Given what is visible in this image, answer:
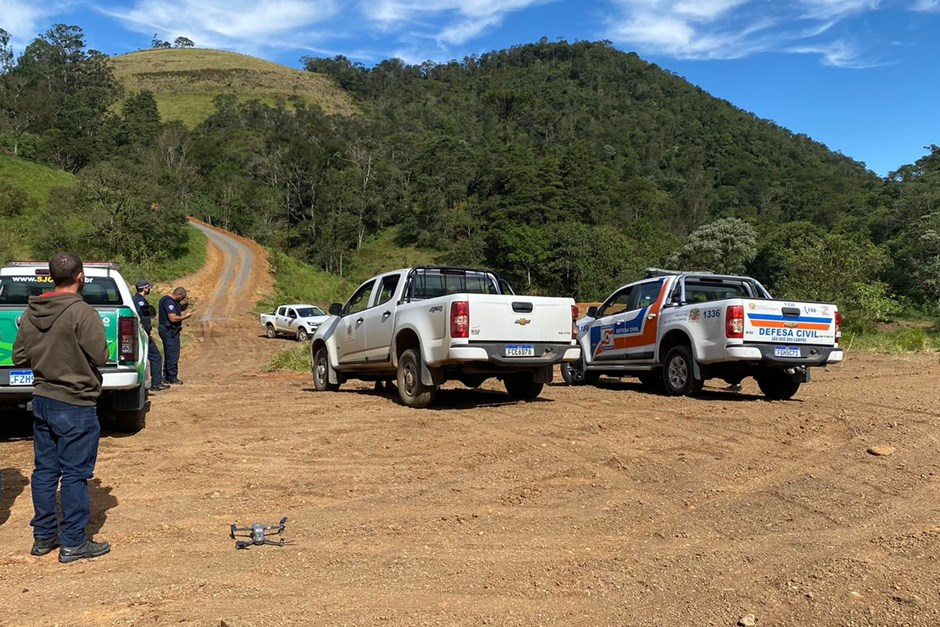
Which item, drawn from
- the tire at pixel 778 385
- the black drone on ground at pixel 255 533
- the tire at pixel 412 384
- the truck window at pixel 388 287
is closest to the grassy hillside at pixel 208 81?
the truck window at pixel 388 287

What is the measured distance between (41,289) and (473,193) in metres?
72.1

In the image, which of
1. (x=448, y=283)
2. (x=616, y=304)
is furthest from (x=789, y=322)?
(x=448, y=283)

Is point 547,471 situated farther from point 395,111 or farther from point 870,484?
point 395,111

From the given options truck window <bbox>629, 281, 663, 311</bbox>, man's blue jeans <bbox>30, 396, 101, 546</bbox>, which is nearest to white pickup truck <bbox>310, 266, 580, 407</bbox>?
truck window <bbox>629, 281, 663, 311</bbox>

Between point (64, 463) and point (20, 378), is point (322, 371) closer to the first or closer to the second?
point (20, 378)

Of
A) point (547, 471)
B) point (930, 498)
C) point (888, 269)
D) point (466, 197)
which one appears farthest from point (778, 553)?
point (466, 197)

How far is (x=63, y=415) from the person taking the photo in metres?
4.08

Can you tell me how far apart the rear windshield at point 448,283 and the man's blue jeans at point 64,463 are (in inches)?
232

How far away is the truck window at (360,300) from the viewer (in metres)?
10.9

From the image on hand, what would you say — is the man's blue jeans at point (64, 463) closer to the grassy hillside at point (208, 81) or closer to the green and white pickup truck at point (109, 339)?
the green and white pickup truck at point (109, 339)

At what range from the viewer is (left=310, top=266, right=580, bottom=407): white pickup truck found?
8523 millimetres

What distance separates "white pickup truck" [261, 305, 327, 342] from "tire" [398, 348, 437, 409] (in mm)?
16579

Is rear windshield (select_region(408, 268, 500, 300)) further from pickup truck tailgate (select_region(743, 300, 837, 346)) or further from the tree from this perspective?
the tree

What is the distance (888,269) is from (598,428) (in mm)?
53969
